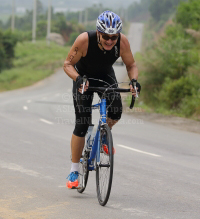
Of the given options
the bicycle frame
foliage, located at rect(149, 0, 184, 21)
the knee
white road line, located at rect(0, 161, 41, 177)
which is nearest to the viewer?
the bicycle frame

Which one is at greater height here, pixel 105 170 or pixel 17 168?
pixel 105 170

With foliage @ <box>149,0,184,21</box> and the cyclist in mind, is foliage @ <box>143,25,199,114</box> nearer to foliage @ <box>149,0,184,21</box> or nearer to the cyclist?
the cyclist

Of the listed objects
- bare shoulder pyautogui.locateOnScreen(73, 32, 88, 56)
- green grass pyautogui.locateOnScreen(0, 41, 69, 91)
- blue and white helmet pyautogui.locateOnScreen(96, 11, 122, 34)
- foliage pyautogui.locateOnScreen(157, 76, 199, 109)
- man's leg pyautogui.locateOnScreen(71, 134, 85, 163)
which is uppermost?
blue and white helmet pyautogui.locateOnScreen(96, 11, 122, 34)

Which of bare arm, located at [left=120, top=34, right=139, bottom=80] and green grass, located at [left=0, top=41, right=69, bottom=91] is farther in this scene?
green grass, located at [left=0, top=41, right=69, bottom=91]

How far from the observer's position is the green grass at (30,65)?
51.0 metres

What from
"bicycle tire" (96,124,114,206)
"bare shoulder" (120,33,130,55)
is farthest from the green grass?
"bicycle tire" (96,124,114,206)

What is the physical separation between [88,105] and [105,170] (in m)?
0.85

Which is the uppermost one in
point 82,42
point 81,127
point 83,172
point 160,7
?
point 160,7

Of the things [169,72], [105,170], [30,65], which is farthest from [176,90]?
[30,65]

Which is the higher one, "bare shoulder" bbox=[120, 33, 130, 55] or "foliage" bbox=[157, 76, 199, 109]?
"bare shoulder" bbox=[120, 33, 130, 55]

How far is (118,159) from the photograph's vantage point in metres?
8.83

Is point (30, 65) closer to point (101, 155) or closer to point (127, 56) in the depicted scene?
point (127, 56)

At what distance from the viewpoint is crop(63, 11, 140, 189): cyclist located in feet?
17.3

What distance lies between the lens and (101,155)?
5.40 metres
